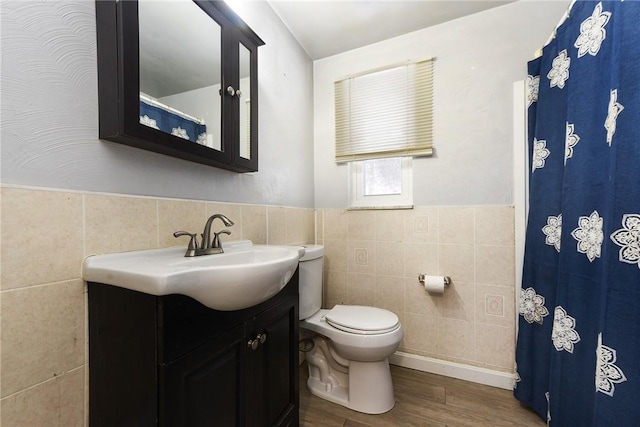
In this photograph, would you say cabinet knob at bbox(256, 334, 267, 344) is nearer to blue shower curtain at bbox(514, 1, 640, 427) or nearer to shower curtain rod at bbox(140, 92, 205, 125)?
shower curtain rod at bbox(140, 92, 205, 125)

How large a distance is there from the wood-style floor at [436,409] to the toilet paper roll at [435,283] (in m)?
0.56

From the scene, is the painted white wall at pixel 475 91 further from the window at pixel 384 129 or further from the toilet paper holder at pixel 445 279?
the toilet paper holder at pixel 445 279

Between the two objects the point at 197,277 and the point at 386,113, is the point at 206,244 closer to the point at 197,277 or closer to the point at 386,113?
the point at 197,277

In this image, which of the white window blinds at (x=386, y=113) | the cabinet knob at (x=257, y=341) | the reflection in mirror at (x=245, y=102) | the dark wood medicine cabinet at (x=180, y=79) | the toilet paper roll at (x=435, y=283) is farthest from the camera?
the white window blinds at (x=386, y=113)

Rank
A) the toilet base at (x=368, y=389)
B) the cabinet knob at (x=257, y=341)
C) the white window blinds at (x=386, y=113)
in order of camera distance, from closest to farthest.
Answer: the cabinet knob at (x=257, y=341) < the toilet base at (x=368, y=389) < the white window blinds at (x=386, y=113)

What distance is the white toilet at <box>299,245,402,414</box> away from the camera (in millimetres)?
1319

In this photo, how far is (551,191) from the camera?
1254 millimetres

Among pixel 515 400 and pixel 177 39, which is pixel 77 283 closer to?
pixel 177 39

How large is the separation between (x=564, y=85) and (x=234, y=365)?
175 cm

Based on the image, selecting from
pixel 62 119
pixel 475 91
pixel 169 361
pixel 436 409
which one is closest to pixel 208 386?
pixel 169 361

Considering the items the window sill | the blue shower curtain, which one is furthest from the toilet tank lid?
the blue shower curtain

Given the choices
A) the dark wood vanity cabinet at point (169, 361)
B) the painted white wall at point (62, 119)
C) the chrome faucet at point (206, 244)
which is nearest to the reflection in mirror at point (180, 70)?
the painted white wall at point (62, 119)

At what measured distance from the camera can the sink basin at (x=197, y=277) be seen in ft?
1.91

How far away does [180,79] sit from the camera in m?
0.97
